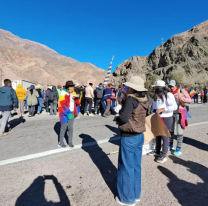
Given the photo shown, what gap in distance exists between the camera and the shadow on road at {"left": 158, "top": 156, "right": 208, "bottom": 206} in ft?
8.66

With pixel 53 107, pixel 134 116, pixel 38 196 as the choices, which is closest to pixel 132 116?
pixel 134 116

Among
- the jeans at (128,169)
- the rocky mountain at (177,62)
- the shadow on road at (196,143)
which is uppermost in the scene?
the rocky mountain at (177,62)

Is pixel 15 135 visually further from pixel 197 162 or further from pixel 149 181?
pixel 197 162

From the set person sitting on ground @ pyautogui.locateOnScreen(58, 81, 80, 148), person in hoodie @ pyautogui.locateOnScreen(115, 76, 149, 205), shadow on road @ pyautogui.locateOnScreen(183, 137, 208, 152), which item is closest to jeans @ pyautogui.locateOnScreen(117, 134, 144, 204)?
person in hoodie @ pyautogui.locateOnScreen(115, 76, 149, 205)

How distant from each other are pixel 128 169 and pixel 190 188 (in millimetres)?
1292

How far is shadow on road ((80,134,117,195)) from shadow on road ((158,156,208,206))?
98 cm

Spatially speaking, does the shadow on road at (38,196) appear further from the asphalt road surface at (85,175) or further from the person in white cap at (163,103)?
the person in white cap at (163,103)

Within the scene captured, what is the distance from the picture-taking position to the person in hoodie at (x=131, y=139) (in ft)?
7.98

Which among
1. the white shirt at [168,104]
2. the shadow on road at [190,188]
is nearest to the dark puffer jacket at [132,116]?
the shadow on road at [190,188]

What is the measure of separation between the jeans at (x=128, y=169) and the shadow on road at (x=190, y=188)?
29.3 inches

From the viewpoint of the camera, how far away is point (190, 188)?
295 centimetres

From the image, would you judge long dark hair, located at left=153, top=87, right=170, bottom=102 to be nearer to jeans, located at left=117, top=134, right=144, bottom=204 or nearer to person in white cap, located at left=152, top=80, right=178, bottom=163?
person in white cap, located at left=152, top=80, right=178, bottom=163

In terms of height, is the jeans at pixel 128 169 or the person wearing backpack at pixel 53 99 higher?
the person wearing backpack at pixel 53 99

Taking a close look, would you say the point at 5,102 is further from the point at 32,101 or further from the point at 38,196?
the point at 38,196
